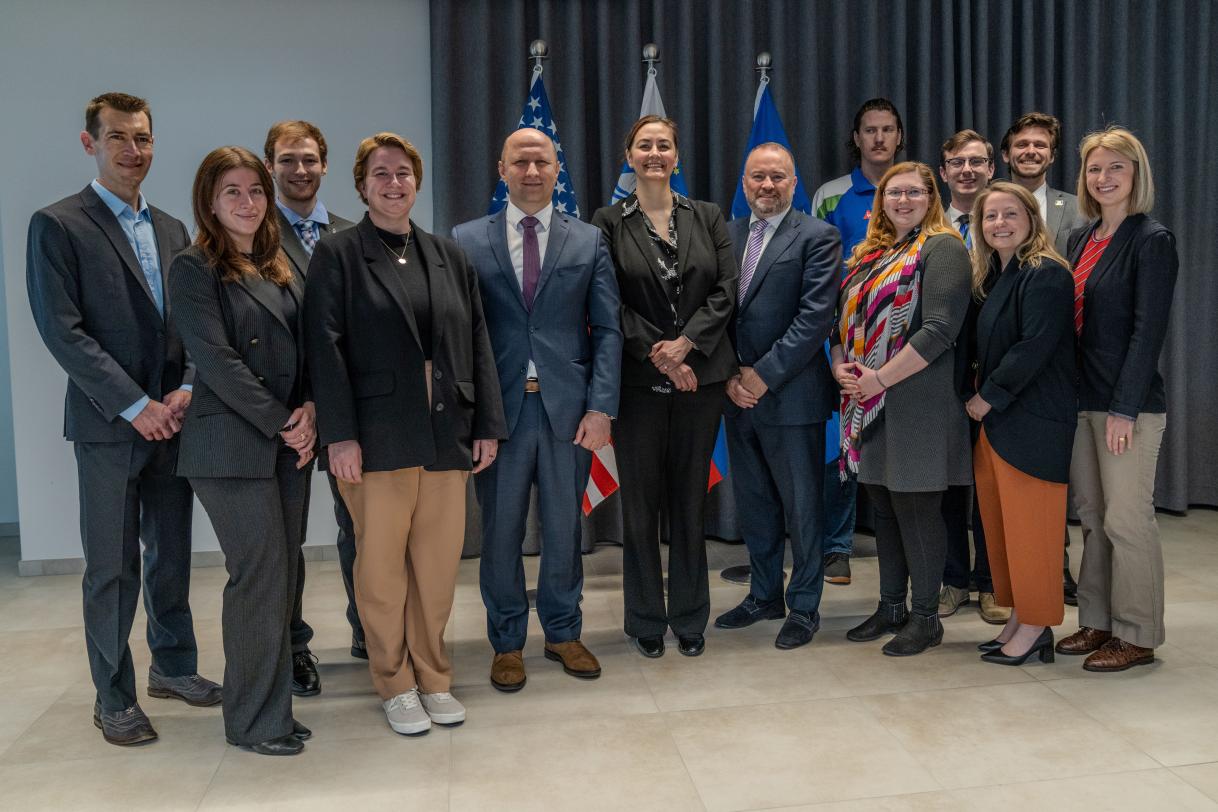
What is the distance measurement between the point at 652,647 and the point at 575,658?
0.94 feet

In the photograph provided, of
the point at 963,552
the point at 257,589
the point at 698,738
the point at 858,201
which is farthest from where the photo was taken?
the point at 858,201

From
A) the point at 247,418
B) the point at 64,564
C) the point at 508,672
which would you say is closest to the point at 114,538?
the point at 247,418

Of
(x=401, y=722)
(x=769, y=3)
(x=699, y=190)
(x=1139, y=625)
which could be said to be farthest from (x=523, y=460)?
(x=769, y=3)

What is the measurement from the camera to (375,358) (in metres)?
2.56

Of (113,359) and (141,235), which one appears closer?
(113,359)

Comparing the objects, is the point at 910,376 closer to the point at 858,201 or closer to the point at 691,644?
the point at 691,644

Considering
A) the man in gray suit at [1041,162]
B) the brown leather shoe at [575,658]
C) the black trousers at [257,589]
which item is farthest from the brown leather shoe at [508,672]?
the man in gray suit at [1041,162]

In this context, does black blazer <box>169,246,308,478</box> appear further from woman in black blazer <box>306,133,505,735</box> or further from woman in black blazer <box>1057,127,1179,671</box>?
woman in black blazer <box>1057,127,1179,671</box>

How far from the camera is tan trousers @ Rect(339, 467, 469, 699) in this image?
2.63 m

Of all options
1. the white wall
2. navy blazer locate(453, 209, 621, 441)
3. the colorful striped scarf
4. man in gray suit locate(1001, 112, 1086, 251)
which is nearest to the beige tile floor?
the colorful striped scarf

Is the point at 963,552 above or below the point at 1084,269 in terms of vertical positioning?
below

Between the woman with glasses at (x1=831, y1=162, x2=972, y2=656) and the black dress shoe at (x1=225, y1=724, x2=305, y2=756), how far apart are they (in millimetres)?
1842

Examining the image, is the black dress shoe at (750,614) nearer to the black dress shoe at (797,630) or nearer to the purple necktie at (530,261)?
the black dress shoe at (797,630)

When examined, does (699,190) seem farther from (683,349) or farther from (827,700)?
(827,700)
